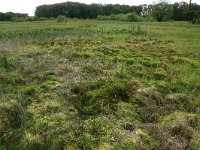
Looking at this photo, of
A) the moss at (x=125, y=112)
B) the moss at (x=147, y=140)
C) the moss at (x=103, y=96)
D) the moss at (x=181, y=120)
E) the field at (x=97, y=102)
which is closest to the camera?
the moss at (x=147, y=140)

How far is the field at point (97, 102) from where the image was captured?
6680 millimetres

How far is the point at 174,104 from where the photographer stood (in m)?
8.79

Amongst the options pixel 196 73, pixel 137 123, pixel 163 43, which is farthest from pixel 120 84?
pixel 163 43

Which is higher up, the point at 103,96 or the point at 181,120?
the point at 103,96

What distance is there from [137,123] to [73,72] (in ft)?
12.5

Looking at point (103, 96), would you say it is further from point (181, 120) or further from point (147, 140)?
point (147, 140)

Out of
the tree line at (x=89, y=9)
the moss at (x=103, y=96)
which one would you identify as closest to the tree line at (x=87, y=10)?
the tree line at (x=89, y=9)

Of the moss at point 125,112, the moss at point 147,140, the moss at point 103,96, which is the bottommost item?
the moss at point 147,140

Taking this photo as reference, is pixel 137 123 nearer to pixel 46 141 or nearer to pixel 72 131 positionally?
pixel 72 131

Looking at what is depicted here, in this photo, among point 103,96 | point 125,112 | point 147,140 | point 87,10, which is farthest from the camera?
point 87,10

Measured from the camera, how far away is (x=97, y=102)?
852 centimetres

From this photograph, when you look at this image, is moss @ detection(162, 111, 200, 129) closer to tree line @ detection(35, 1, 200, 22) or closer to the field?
the field

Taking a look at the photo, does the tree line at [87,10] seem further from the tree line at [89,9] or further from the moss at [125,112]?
the moss at [125,112]

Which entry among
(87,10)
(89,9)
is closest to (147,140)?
(87,10)
